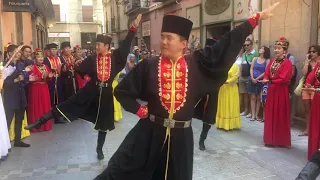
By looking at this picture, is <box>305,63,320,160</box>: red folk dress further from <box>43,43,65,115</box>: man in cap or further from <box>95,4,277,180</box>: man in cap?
<box>43,43,65,115</box>: man in cap

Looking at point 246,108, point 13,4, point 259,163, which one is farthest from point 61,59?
point 259,163

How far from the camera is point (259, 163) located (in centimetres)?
Answer: 527

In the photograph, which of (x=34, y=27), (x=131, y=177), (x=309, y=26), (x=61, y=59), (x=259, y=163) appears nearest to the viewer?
(x=131, y=177)

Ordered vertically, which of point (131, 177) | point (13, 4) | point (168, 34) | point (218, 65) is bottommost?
point (131, 177)

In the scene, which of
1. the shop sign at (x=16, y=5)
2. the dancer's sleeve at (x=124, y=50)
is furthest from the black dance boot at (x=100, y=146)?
the shop sign at (x=16, y=5)

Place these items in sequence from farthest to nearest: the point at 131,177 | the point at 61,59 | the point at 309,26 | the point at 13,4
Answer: the point at 13,4, the point at 61,59, the point at 309,26, the point at 131,177

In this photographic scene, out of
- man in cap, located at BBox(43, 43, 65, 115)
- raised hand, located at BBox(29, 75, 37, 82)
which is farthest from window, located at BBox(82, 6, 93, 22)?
raised hand, located at BBox(29, 75, 37, 82)

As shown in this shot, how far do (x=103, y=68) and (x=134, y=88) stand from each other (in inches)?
96.8

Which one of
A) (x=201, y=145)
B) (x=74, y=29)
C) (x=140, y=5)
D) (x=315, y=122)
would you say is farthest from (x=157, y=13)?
(x=74, y=29)

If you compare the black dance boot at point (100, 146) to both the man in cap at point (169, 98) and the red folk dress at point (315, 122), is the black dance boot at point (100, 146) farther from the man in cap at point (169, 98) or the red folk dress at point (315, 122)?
the red folk dress at point (315, 122)

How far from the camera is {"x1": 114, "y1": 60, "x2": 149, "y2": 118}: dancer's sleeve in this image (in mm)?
3092

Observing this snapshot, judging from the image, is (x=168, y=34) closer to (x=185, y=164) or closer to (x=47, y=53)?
(x=185, y=164)

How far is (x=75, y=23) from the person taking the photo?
1543 inches

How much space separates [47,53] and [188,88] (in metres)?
6.66
